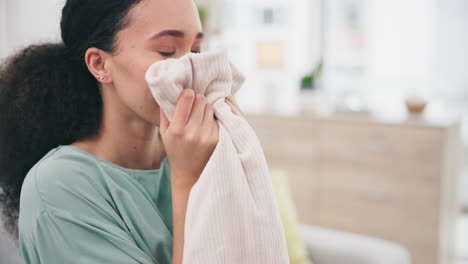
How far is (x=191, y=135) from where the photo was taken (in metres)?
0.84

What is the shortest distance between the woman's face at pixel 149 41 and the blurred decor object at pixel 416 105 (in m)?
2.13

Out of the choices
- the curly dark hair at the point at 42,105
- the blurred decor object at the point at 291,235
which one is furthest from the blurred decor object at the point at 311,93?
the curly dark hair at the point at 42,105

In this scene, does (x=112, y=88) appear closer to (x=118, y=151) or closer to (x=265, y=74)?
(x=118, y=151)

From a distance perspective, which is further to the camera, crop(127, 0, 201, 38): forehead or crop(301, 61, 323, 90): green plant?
crop(301, 61, 323, 90): green plant

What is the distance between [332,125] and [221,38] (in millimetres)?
1245

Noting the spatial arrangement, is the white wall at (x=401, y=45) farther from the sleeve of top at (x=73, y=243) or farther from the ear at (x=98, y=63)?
the sleeve of top at (x=73, y=243)

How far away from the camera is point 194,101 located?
2.80 feet

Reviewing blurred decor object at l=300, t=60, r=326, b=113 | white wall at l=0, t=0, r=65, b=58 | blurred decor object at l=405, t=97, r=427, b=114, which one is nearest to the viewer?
white wall at l=0, t=0, r=65, b=58

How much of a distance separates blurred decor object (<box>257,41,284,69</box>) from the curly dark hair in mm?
2271

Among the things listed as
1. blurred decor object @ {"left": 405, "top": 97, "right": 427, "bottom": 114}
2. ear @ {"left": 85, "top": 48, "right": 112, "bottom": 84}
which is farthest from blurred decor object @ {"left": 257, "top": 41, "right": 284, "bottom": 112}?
ear @ {"left": 85, "top": 48, "right": 112, "bottom": 84}

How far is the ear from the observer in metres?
0.95

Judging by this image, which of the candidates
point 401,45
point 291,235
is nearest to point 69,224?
point 291,235

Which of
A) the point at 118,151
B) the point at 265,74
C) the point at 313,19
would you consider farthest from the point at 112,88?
the point at 313,19

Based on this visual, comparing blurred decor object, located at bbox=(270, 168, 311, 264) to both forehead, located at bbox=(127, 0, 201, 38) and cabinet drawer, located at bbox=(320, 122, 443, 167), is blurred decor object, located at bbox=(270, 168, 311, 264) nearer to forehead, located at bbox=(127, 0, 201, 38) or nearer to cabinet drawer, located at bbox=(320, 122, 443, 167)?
forehead, located at bbox=(127, 0, 201, 38)
